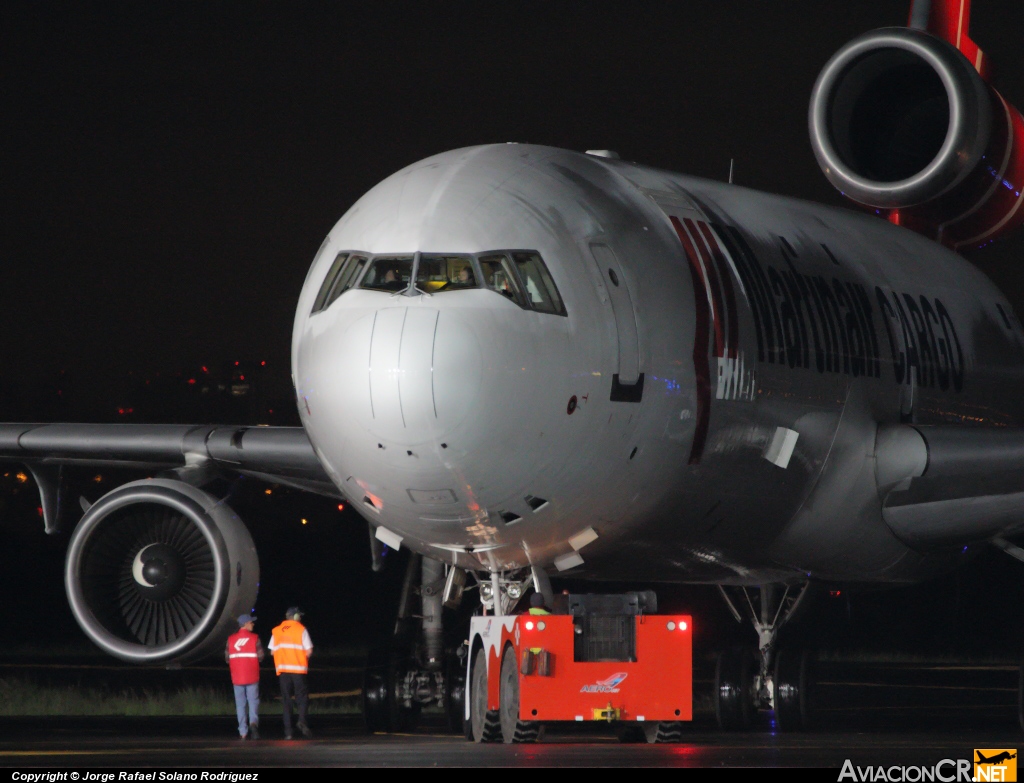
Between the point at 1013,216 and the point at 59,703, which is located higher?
the point at 1013,216

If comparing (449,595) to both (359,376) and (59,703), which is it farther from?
(59,703)

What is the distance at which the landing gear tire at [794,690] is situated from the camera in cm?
1841

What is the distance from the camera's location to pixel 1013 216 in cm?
2288

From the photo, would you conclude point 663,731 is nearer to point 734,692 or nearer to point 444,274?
point 734,692

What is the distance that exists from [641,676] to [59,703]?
10893 mm

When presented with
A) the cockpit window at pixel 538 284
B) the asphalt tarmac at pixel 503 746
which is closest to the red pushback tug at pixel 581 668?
the asphalt tarmac at pixel 503 746

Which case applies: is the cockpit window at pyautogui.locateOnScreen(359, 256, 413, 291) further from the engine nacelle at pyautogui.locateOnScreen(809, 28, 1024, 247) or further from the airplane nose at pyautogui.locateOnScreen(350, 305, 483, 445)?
the engine nacelle at pyautogui.locateOnScreen(809, 28, 1024, 247)

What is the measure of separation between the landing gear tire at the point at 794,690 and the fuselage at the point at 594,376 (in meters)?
1.68

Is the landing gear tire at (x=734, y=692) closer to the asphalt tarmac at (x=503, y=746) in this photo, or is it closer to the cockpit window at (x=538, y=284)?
the asphalt tarmac at (x=503, y=746)

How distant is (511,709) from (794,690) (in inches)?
205

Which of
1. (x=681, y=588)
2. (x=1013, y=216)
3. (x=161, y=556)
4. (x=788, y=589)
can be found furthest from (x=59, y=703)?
(x=681, y=588)

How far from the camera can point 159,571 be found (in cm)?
1727

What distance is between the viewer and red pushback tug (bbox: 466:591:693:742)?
45.8 feet

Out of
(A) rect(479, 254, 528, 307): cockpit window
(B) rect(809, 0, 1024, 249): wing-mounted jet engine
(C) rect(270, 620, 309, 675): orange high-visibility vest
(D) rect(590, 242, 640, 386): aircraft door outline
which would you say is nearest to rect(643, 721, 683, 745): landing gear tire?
(D) rect(590, 242, 640, 386): aircraft door outline
